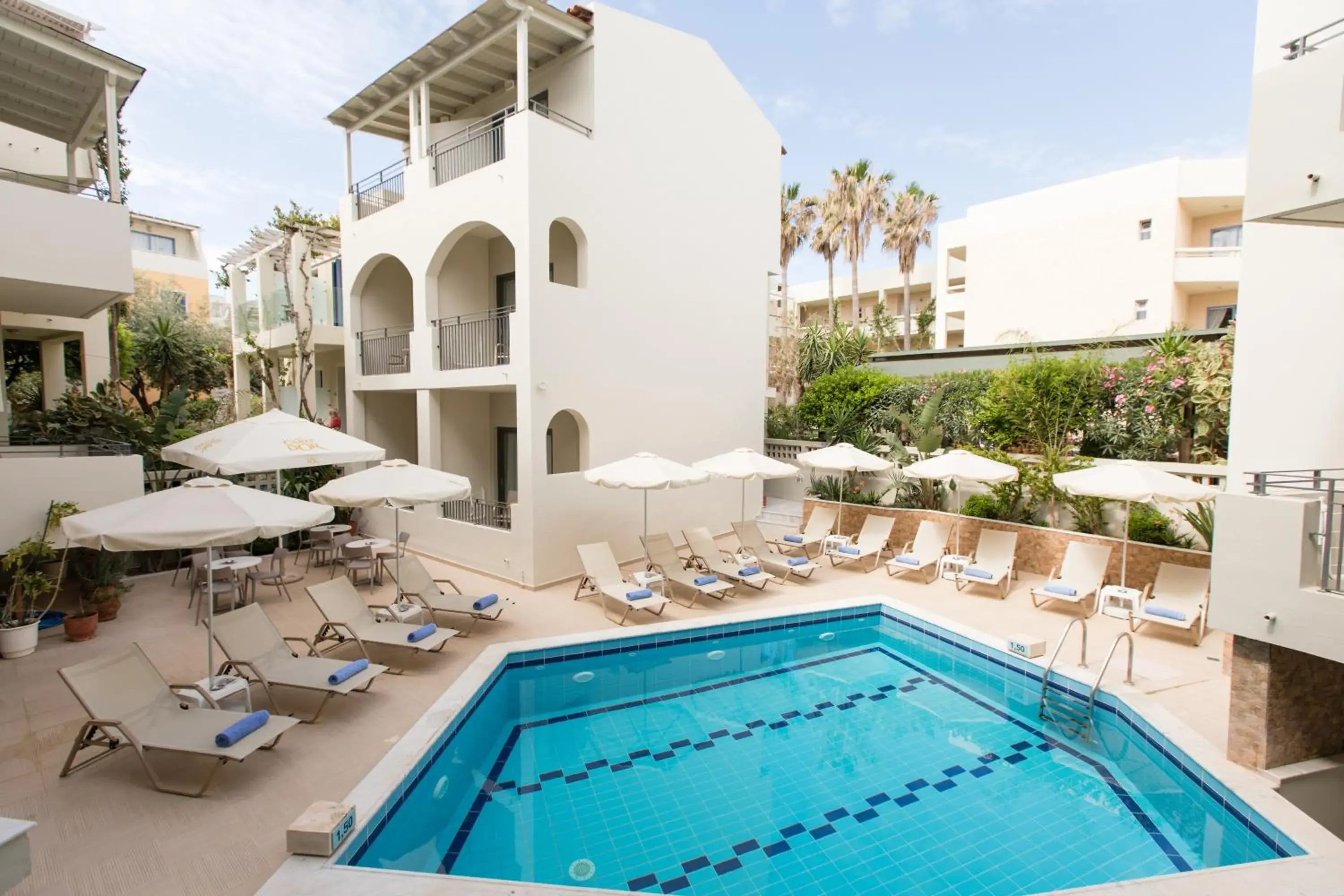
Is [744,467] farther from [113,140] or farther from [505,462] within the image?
[113,140]

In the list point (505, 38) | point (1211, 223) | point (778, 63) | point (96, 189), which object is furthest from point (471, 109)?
point (1211, 223)

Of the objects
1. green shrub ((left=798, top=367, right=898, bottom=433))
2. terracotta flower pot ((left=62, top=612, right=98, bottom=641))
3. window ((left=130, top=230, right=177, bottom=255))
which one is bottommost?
terracotta flower pot ((left=62, top=612, right=98, bottom=641))

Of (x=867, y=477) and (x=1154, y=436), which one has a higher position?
(x=1154, y=436)

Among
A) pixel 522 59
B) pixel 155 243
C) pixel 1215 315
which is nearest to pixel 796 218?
pixel 1215 315

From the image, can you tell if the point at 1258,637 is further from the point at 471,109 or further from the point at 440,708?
the point at 471,109

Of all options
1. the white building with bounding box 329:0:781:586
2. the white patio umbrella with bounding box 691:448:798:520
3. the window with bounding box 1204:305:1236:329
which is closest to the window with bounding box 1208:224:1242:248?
the window with bounding box 1204:305:1236:329

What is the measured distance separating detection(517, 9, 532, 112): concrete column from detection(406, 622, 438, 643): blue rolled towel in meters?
9.80

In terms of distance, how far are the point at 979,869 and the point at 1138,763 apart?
2.99m

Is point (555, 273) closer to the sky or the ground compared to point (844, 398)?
closer to the sky

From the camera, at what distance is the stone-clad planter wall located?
11633 millimetres

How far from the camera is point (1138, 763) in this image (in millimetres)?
7289

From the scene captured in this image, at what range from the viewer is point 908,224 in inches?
1455

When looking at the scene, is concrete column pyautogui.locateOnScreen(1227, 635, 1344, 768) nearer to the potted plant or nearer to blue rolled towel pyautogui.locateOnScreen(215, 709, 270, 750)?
blue rolled towel pyautogui.locateOnScreen(215, 709, 270, 750)

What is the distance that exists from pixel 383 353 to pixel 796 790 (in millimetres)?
15187
